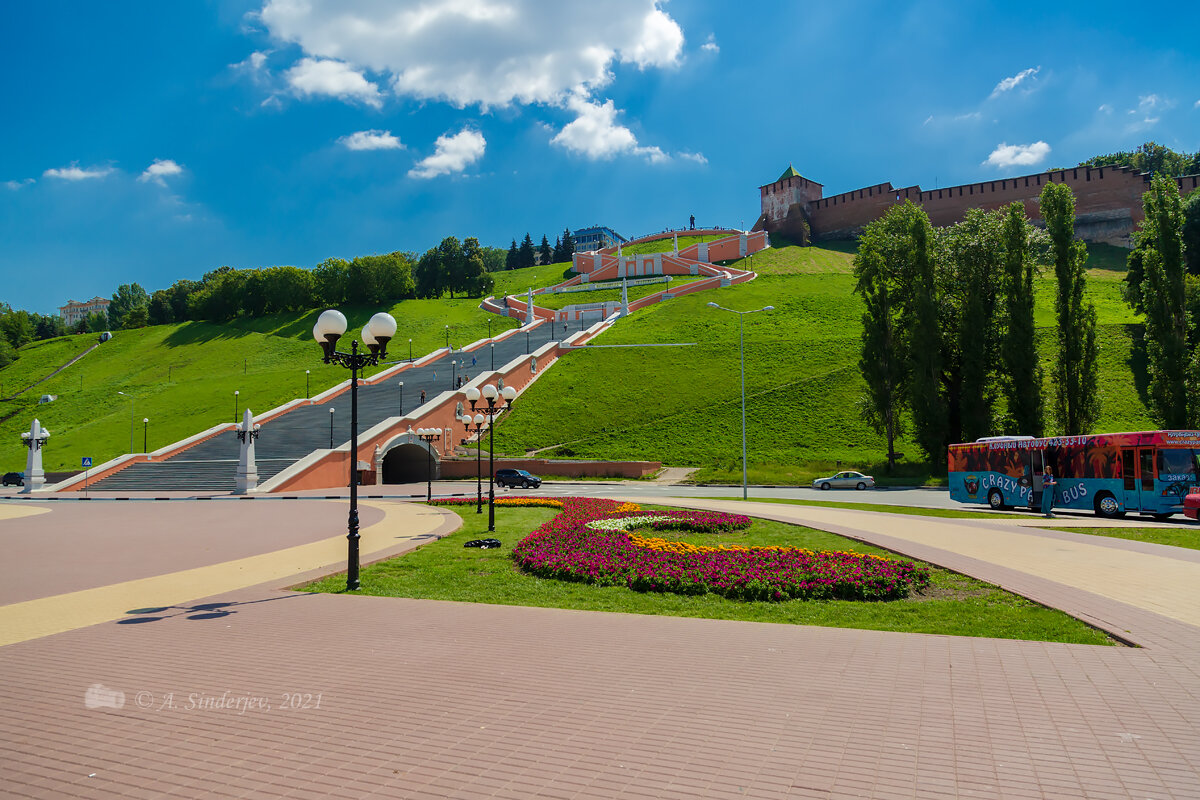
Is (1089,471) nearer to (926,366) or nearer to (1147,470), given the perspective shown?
(1147,470)

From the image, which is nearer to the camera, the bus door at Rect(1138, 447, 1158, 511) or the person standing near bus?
the bus door at Rect(1138, 447, 1158, 511)

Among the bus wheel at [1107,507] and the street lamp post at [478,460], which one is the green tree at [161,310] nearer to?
the street lamp post at [478,460]

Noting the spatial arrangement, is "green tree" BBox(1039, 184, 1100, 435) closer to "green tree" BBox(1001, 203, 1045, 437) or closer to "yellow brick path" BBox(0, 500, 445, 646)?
"green tree" BBox(1001, 203, 1045, 437)

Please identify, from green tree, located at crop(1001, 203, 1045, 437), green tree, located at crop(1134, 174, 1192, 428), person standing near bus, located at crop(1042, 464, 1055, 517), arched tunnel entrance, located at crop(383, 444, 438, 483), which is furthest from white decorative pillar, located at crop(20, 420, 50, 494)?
green tree, located at crop(1134, 174, 1192, 428)

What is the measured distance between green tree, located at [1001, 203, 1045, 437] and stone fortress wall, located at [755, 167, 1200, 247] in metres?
44.4

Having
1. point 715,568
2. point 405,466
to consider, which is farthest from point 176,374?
point 715,568

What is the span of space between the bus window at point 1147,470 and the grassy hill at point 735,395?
17060 millimetres

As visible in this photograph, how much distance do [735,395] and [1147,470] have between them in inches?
1197

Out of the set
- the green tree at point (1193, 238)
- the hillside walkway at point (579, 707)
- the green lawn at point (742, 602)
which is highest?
the green tree at point (1193, 238)

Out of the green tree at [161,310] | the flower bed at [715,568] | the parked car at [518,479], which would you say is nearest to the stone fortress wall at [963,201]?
the parked car at [518,479]

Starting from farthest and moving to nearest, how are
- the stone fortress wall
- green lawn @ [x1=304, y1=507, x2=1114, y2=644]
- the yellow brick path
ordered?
the stone fortress wall
the yellow brick path
green lawn @ [x1=304, y1=507, x2=1114, y2=644]

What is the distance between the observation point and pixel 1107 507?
2091 cm

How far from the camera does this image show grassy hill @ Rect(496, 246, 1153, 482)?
41.5 meters

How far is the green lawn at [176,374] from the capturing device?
5456 cm
